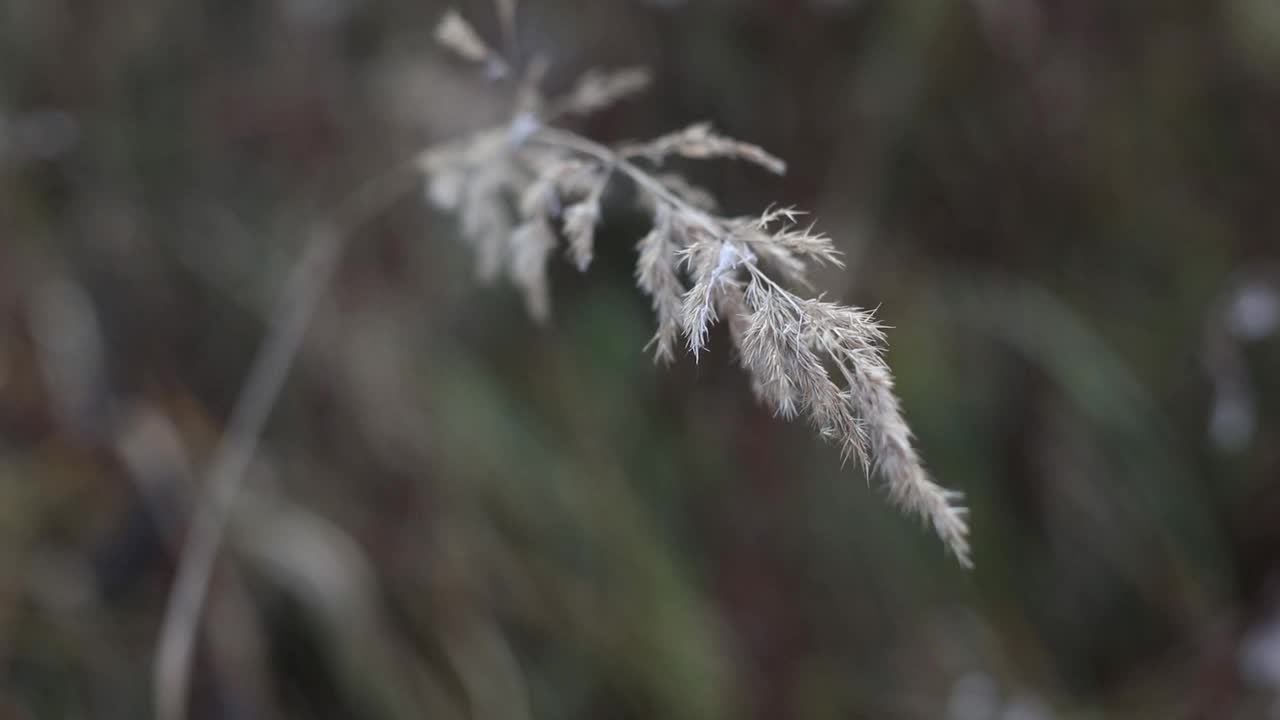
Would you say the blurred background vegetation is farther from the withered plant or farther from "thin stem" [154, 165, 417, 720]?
the withered plant

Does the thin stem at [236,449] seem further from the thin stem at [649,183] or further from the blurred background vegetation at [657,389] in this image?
the thin stem at [649,183]

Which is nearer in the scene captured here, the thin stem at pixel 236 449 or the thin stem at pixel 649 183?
the thin stem at pixel 649 183

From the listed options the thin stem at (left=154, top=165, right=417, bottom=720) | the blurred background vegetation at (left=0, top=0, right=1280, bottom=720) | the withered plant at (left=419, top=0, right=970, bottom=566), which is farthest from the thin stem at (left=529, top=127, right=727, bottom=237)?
the blurred background vegetation at (left=0, top=0, right=1280, bottom=720)

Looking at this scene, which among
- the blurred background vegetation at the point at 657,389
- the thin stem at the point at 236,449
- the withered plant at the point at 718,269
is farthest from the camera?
the blurred background vegetation at the point at 657,389

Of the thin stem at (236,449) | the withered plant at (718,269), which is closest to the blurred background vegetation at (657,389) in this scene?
the thin stem at (236,449)

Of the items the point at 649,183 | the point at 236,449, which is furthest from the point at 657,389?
the point at 649,183

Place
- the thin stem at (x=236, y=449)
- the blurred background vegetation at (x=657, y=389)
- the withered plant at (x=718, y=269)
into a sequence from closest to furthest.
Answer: the withered plant at (x=718, y=269) < the thin stem at (x=236, y=449) < the blurred background vegetation at (x=657, y=389)

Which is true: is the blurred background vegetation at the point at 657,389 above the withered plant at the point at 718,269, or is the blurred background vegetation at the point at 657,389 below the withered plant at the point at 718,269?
above

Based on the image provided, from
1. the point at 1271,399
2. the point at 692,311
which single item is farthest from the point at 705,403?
the point at 692,311
